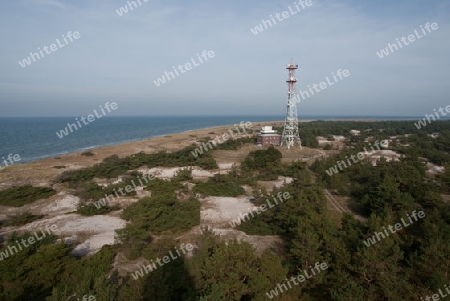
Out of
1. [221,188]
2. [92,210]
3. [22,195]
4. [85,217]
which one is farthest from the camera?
[221,188]

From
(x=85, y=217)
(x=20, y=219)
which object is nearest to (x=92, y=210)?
(x=85, y=217)

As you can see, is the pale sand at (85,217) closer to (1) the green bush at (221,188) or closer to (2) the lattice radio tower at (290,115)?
(1) the green bush at (221,188)

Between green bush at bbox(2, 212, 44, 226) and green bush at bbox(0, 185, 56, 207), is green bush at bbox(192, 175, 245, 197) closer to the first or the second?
green bush at bbox(2, 212, 44, 226)

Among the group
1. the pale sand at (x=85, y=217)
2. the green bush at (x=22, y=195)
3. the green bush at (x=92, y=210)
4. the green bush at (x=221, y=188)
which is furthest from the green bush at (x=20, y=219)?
the green bush at (x=221, y=188)

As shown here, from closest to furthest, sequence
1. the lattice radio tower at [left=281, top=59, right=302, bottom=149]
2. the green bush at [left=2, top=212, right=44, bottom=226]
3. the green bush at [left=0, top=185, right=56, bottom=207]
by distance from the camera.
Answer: the green bush at [left=2, top=212, right=44, bottom=226] → the green bush at [left=0, top=185, right=56, bottom=207] → the lattice radio tower at [left=281, top=59, right=302, bottom=149]

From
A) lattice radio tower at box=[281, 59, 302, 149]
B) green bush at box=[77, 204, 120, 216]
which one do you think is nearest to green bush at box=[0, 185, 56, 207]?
green bush at box=[77, 204, 120, 216]

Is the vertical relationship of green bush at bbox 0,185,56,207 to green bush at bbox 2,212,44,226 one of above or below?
above

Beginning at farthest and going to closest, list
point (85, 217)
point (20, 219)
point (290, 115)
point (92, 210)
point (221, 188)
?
point (290, 115)
point (221, 188)
point (92, 210)
point (85, 217)
point (20, 219)

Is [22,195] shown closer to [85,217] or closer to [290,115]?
[85,217]

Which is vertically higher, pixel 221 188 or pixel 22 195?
pixel 22 195
